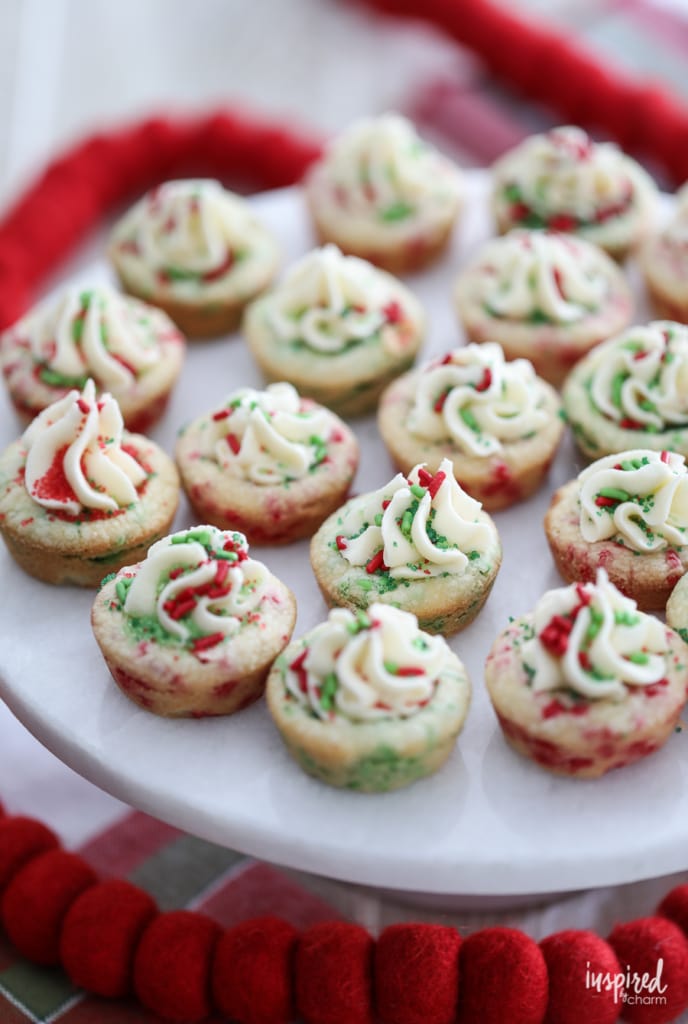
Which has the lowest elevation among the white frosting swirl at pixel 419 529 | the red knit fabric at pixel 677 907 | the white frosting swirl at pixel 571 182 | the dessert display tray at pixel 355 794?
the red knit fabric at pixel 677 907

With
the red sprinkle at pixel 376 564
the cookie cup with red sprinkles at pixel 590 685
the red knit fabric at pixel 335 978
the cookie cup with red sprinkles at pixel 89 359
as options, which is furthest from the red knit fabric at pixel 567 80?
the red knit fabric at pixel 335 978

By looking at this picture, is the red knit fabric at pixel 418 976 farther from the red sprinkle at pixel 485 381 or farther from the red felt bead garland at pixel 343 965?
the red sprinkle at pixel 485 381

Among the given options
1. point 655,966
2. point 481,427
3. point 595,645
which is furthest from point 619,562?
point 655,966

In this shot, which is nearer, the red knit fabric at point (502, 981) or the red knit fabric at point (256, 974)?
the red knit fabric at point (502, 981)

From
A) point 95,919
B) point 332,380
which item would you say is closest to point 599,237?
point 332,380

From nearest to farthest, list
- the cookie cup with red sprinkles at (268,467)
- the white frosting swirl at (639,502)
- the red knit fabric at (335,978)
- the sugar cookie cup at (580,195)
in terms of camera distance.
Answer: the red knit fabric at (335,978) < the white frosting swirl at (639,502) < the cookie cup with red sprinkles at (268,467) < the sugar cookie cup at (580,195)

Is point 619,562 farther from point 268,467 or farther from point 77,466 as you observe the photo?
point 77,466

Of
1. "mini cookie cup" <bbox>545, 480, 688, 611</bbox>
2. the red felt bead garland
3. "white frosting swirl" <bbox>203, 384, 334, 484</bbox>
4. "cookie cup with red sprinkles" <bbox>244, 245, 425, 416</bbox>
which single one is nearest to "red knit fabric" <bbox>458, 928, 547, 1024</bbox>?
the red felt bead garland
